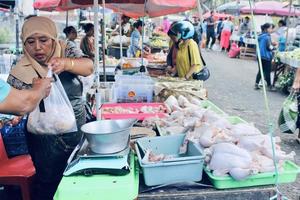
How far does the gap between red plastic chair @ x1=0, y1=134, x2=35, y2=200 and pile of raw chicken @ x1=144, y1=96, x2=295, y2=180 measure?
1.23m

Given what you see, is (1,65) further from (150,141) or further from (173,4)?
(150,141)

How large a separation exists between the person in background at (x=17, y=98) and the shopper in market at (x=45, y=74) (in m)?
0.45

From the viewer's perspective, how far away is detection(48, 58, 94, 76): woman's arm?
8.02 feet

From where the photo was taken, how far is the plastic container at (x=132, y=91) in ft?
13.6

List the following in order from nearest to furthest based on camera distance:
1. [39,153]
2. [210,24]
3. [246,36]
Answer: [39,153], [246,36], [210,24]

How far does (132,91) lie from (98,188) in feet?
7.37

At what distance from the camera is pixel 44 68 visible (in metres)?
2.61

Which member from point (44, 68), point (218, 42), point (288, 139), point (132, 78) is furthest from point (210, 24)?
point (44, 68)

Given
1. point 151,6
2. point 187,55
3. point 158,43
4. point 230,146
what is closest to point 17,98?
point 230,146

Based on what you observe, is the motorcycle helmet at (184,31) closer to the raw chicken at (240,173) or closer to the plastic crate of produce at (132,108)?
the plastic crate of produce at (132,108)

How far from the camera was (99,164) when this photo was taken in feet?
7.00

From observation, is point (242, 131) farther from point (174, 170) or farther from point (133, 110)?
point (133, 110)

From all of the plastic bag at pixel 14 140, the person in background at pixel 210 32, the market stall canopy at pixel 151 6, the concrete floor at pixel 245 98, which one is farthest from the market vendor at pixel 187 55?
the person in background at pixel 210 32

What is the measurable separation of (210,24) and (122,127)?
63.4 ft
